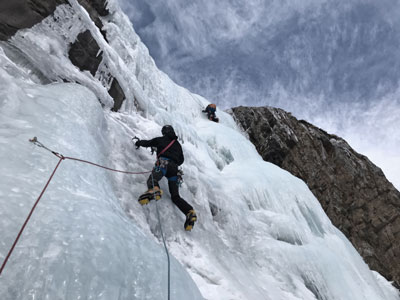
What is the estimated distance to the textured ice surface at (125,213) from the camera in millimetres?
1465

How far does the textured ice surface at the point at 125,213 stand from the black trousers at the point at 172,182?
19 centimetres

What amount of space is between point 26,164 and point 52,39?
310 centimetres

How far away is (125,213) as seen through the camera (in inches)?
124

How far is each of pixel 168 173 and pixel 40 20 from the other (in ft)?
9.71

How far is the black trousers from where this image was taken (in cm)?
373

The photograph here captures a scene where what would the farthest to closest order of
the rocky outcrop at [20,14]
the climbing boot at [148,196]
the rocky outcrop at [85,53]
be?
the rocky outcrop at [85,53] < the rocky outcrop at [20,14] < the climbing boot at [148,196]

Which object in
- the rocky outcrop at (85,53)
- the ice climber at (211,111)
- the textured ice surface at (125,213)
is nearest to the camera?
the textured ice surface at (125,213)

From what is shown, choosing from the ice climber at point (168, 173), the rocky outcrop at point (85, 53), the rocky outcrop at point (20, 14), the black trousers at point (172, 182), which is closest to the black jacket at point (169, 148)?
the ice climber at point (168, 173)

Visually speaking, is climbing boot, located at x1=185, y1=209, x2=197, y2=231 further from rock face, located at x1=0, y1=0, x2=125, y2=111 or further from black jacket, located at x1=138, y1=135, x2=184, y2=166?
rock face, located at x1=0, y1=0, x2=125, y2=111

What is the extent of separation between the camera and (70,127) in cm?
299

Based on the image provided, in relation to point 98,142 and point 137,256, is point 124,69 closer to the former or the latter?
point 98,142

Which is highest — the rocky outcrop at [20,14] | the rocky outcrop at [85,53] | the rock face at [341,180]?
the rock face at [341,180]

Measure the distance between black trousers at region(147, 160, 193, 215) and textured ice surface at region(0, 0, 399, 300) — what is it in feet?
0.64

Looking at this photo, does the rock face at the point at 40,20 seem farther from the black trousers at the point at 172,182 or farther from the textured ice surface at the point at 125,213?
the black trousers at the point at 172,182
